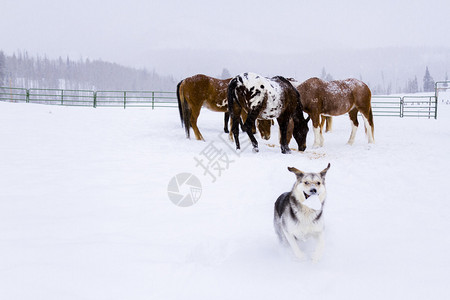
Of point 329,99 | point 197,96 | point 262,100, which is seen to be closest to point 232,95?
point 262,100

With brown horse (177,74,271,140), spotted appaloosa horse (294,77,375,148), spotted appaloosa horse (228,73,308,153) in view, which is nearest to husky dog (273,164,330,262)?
spotted appaloosa horse (228,73,308,153)

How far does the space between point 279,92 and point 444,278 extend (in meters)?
5.38

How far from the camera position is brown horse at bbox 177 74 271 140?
30.9ft

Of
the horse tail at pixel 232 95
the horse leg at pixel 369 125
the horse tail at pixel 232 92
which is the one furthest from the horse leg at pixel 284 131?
the horse leg at pixel 369 125

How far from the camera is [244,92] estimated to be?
25.0ft

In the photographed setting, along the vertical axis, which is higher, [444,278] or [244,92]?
[244,92]

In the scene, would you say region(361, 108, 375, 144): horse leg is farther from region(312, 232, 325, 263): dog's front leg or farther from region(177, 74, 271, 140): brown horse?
region(312, 232, 325, 263): dog's front leg

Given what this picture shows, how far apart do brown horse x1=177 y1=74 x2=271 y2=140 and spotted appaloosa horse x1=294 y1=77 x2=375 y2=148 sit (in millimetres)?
2135

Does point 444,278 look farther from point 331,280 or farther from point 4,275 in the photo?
point 4,275

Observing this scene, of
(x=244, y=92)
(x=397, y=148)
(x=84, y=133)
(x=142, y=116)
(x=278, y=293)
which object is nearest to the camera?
(x=278, y=293)

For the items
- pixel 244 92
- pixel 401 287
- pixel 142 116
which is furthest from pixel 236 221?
pixel 142 116

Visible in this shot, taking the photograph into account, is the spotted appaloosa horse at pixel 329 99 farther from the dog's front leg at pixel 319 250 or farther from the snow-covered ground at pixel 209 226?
the dog's front leg at pixel 319 250

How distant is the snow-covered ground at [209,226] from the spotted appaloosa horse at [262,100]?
0.81m

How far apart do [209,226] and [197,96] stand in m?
6.05
